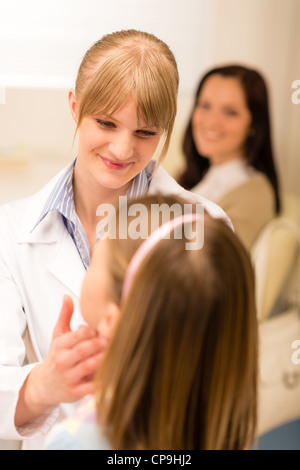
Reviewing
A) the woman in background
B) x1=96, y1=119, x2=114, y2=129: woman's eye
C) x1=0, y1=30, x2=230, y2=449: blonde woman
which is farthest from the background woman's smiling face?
x1=96, y1=119, x2=114, y2=129: woman's eye

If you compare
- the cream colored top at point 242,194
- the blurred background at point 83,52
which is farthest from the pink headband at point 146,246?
the cream colored top at point 242,194

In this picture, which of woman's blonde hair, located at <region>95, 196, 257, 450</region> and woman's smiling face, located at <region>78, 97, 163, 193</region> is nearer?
woman's blonde hair, located at <region>95, 196, 257, 450</region>

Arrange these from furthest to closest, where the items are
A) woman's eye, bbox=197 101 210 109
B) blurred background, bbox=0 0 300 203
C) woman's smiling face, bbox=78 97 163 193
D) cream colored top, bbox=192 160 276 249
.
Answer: woman's eye, bbox=197 101 210 109, cream colored top, bbox=192 160 276 249, blurred background, bbox=0 0 300 203, woman's smiling face, bbox=78 97 163 193

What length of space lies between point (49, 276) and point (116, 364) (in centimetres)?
22

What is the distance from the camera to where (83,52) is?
75 cm

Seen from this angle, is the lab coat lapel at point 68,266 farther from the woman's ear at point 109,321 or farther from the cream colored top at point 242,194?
the cream colored top at point 242,194

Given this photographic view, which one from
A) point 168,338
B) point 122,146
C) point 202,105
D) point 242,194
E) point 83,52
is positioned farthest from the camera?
point 202,105

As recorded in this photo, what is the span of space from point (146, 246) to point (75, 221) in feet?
0.70

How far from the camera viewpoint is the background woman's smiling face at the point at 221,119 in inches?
67.4

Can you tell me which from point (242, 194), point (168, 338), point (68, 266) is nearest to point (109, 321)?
point (168, 338)

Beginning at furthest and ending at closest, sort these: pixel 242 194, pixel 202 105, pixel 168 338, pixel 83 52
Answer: pixel 202 105 < pixel 242 194 < pixel 83 52 < pixel 168 338

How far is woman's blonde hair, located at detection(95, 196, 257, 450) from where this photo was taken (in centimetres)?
47

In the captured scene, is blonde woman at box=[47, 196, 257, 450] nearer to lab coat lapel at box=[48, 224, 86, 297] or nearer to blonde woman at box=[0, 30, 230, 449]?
blonde woman at box=[0, 30, 230, 449]

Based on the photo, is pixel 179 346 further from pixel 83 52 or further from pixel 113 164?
Answer: pixel 83 52
